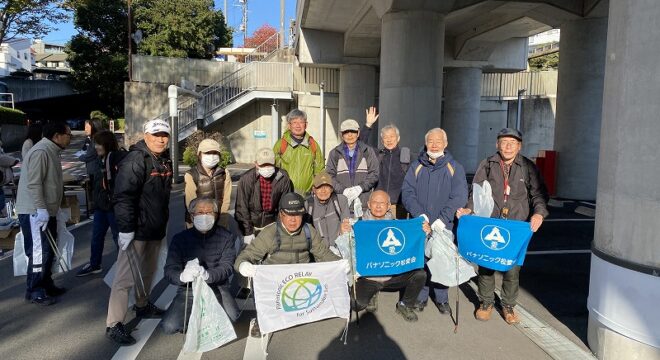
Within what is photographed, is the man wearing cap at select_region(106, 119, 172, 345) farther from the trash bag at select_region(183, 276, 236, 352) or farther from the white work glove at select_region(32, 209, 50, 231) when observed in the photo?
the white work glove at select_region(32, 209, 50, 231)

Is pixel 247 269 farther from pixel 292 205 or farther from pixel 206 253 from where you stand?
pixel 292 205

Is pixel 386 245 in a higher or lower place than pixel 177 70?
lower

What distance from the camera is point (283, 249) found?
435cm

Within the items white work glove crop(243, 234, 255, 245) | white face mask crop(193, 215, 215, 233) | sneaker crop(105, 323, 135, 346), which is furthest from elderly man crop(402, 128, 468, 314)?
sneaker crop(105, 323, 135, 346)

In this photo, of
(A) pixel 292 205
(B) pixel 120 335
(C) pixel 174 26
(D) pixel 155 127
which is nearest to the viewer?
(B) pixel 120 335

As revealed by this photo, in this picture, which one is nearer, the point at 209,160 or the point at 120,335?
the point at 120,335

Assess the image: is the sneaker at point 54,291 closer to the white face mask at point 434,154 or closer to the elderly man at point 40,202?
the elderly man at point 40,202

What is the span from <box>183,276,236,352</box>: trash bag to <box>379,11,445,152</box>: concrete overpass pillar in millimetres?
8861

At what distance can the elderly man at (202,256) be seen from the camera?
13.7 feet

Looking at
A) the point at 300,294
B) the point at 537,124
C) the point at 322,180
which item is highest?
the point at 537,124

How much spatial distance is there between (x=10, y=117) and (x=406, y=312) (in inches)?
1112

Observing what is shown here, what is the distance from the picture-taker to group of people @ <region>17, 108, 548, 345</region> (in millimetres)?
4227

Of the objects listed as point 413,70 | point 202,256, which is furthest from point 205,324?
point 413,70

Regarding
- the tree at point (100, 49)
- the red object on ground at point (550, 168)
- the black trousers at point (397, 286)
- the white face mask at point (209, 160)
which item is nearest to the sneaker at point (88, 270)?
the white face mask at point (209, 160)
